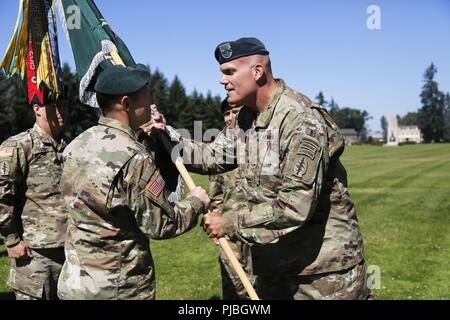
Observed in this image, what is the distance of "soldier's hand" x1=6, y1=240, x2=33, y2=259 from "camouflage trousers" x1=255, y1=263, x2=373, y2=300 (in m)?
2.90

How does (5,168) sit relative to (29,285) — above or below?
above

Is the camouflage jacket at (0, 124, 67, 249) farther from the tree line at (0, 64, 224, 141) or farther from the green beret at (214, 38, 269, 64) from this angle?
the tree line at (0, 64, 224, 141)

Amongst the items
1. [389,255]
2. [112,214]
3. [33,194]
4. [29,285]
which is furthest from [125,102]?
[389,255]

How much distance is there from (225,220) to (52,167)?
2699mm

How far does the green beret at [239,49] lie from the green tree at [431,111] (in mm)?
131243

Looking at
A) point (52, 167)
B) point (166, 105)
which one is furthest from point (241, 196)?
point (166, 105)

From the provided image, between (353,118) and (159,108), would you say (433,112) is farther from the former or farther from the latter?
(159,108)

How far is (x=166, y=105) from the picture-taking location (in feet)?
225

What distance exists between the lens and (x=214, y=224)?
3.66m

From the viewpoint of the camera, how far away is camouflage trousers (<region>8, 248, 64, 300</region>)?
5168 mm

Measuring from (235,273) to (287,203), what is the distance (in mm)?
2515

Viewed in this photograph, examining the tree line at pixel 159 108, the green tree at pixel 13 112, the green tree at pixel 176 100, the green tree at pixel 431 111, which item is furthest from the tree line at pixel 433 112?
the green tree at pixel 13 112

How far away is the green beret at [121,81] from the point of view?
3346mm

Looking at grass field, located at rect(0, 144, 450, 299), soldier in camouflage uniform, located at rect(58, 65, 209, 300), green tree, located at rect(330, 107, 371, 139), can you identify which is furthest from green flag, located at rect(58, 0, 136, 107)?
green tree, located at rect(330, 107, 371, 139)
